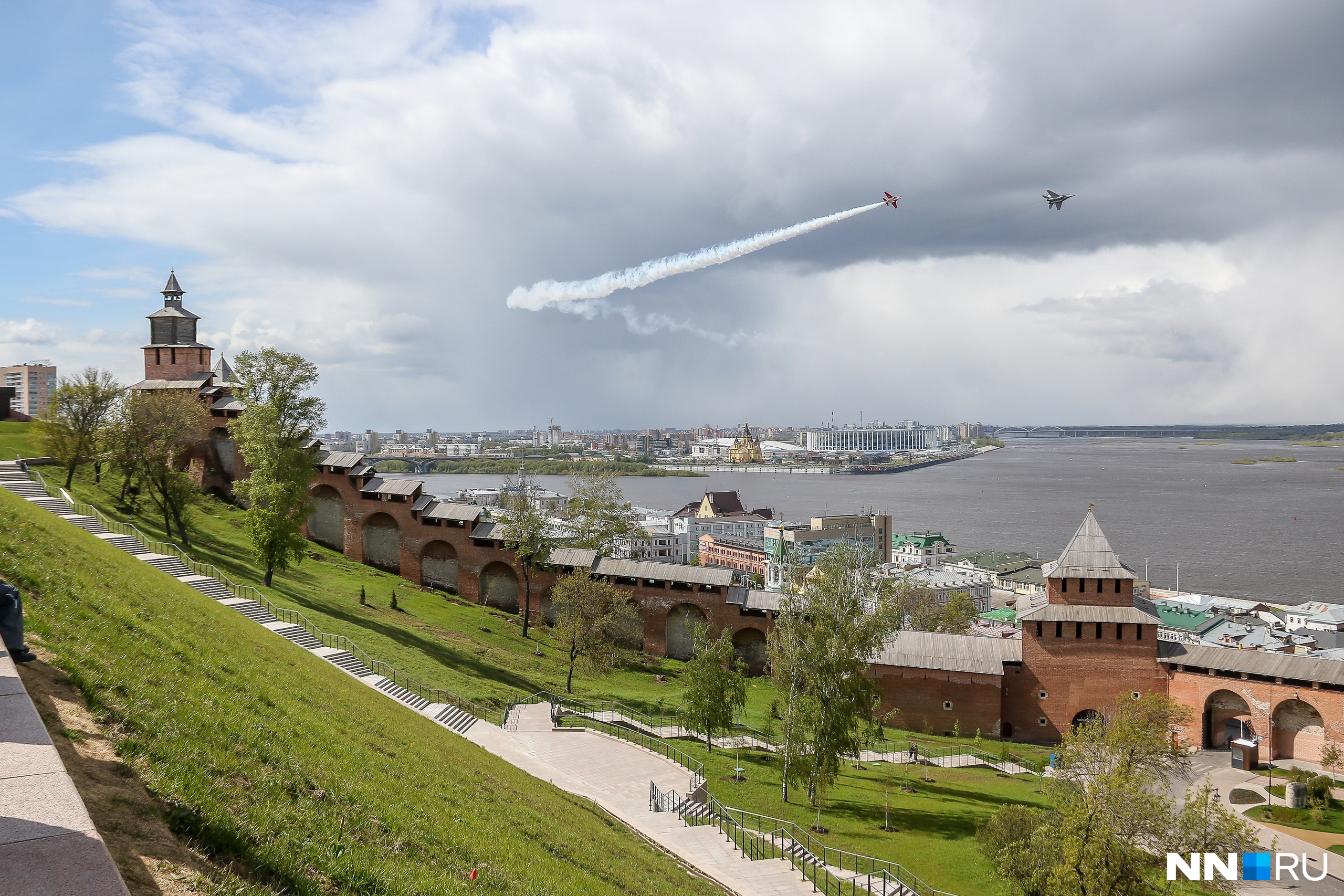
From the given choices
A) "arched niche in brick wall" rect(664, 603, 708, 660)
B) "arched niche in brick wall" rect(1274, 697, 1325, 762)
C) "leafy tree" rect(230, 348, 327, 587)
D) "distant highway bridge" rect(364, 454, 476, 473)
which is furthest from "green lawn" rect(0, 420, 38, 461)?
"distant highway bridge" rect(364, 454, 476, 473)

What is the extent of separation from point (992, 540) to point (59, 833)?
3516 inches

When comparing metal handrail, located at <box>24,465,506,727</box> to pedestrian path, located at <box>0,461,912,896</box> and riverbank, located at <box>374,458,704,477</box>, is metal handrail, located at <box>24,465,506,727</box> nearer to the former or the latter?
pedestrian path, located at <box>0,461,912,896</box>

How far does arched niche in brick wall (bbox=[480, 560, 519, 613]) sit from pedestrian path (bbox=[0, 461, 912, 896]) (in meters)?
12.1

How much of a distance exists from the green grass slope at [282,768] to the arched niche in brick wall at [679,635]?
18282 millimetres

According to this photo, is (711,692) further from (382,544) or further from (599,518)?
(382,544)

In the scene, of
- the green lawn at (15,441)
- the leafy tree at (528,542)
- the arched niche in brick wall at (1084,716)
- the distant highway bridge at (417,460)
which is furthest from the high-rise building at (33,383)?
the arched niche in brick wall at (1084,716)

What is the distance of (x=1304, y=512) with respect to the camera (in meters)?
93.5

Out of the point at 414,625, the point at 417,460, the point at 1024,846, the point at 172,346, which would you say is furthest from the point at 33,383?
the point at 1024,846

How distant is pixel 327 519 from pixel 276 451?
11.3 meters

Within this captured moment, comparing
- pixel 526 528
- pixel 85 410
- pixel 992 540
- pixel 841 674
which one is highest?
pixel 85 410

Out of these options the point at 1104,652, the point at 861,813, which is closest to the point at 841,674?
the point at 861,813

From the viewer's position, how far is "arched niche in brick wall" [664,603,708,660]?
31.7m

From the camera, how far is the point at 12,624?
238 inches

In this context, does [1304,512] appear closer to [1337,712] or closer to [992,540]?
[992,540]
